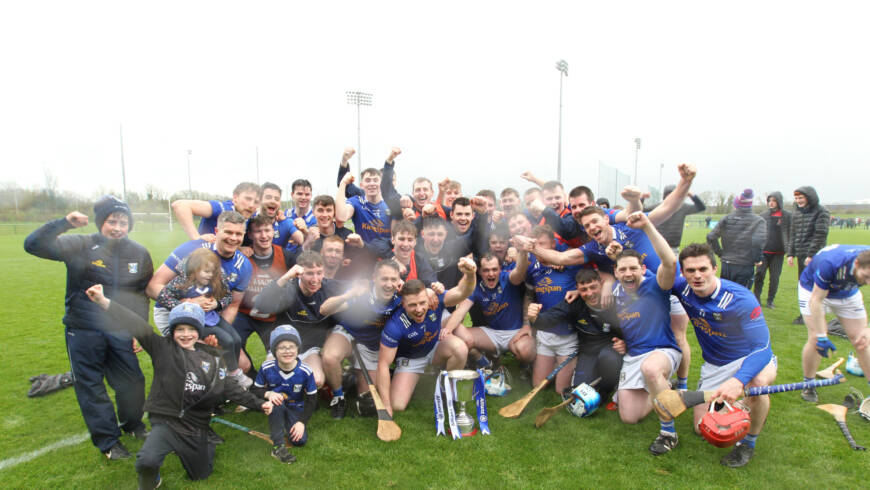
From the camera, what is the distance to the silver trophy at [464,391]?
3844mm

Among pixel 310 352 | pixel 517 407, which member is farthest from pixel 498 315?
pixel 310 352

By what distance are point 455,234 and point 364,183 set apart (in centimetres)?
134

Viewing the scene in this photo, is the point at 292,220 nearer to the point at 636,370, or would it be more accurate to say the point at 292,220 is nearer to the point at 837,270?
the point at 636,370

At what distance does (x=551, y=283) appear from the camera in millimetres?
4754

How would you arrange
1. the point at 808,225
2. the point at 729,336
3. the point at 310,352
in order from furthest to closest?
the point at 808,225
the point at 310,352
the point at 729,336

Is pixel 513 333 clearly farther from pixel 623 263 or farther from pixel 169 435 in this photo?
pixel 169 435

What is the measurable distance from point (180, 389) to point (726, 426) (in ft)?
12.2

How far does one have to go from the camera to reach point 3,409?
13.9ft

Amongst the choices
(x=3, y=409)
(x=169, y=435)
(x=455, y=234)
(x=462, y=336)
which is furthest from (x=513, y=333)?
(x=3, y=409)

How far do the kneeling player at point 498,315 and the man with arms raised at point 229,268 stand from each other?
2028 mm

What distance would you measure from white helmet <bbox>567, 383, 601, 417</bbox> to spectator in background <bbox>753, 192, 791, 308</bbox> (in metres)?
5.52

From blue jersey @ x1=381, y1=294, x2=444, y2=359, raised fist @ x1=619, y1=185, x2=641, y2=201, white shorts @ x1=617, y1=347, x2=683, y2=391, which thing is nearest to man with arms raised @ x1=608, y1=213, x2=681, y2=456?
white shorts @ x1=617, y1=347, x2=683, y2=391

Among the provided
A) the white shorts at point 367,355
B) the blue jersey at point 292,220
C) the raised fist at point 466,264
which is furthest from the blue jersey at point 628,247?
the blue jersey at point 292,220

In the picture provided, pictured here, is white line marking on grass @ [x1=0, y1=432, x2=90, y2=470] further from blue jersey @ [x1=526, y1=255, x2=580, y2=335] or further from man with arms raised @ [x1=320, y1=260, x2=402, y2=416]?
blue jersey @ [x1=526, y1=255, x2=580, y2=335]
